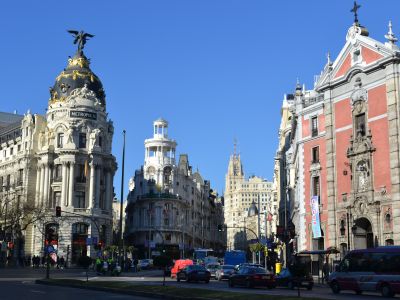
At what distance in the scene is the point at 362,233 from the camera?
45.7 metres

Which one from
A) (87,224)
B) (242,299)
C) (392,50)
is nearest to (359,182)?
(392,50)

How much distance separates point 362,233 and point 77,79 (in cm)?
6323

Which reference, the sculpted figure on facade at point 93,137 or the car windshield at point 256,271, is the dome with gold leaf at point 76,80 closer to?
the sculpted figure on facade at point 93,137

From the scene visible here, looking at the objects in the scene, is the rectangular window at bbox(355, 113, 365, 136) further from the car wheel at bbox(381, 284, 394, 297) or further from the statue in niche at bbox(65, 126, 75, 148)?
the statue in niche at bbox(65, 126, 75, 148)

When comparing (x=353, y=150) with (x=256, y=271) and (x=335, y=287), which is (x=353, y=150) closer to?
(x=256, y=271)

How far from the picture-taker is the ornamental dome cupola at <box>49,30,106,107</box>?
96125 millimetres

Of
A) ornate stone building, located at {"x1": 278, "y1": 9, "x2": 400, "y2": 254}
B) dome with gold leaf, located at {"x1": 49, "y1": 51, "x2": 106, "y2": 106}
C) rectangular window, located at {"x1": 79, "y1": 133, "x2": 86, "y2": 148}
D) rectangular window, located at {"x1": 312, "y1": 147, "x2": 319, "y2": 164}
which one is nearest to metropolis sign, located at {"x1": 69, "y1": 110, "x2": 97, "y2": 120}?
rectangular window, located at {"x1": 79, "y1": 133, "x2": 86, "y2": 148}

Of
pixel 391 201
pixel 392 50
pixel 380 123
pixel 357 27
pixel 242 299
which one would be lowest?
pixel 242 299

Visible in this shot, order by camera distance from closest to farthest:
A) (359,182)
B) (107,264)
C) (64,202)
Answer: (359,182), (107,264), (64,202)

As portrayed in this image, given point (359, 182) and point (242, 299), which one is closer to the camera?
point (242, 299)

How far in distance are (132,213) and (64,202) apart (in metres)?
35.0

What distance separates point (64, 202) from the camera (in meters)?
90.6

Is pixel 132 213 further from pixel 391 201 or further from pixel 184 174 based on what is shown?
pixel 391 201

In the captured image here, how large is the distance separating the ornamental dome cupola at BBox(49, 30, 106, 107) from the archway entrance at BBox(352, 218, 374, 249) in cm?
6055
